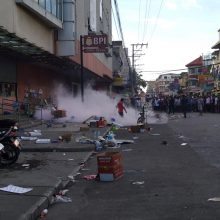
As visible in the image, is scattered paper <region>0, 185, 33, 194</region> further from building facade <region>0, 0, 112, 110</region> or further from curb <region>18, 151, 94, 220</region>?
building facade <region>0, 0, 112, 110</region>

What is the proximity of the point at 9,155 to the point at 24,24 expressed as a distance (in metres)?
12.8

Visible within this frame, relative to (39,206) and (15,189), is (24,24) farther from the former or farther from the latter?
(39,206)

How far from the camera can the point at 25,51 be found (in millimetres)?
24578

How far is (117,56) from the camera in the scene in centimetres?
9875

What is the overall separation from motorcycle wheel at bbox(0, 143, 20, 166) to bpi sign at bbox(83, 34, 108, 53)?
60.1 feet

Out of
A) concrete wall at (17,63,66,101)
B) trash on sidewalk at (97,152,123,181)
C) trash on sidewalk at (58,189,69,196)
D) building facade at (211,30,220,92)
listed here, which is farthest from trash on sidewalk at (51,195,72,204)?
building facade at (211,30,220,92)

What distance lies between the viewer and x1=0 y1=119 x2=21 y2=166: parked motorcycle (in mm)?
12312

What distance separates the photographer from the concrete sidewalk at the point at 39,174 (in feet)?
26.3

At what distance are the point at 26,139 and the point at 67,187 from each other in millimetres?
8686

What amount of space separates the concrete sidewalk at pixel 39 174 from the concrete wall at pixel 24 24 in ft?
17.2

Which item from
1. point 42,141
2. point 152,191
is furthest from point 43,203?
point 42,141

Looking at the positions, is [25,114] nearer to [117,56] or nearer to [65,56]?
[65,56]

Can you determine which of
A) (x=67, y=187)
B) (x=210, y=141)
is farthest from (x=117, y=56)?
(x=67, y=187)

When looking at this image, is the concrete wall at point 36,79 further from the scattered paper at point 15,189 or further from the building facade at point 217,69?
the building facade at point 217,69
